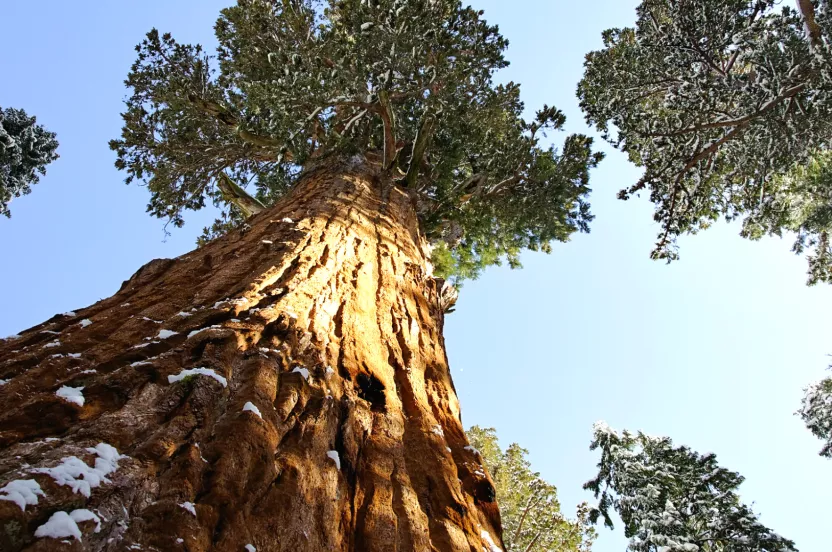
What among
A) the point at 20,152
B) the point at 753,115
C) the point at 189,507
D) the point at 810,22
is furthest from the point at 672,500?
the point at 20,152

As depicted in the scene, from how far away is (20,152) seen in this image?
15203mm

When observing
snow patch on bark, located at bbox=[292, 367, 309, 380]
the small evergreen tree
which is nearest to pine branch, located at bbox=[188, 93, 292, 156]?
snow patch on bark, located at bbox=[292, 367, 309, 380]

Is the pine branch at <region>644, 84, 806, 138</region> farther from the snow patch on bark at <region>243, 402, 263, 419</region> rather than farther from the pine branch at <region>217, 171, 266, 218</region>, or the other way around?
the snow patch on bark at <region>243, 402, 263, 419</region>

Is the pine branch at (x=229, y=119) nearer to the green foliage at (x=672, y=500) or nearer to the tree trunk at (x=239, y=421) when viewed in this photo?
the tree trunk at (x=239, y=421)

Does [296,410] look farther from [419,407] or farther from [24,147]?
[24,147]

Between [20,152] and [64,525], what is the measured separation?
1746cm

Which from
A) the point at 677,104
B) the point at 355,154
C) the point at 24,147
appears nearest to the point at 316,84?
the point at 355,154

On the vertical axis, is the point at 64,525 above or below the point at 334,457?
below

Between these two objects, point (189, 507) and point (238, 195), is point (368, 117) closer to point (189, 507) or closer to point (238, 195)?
point (238, 195)

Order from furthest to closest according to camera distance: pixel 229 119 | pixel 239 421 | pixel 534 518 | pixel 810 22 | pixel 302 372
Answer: pixel 534 518
pixel 229 119
pixel 810 22
pixel 302 372
pixel 239 421

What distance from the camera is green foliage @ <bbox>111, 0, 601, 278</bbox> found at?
23.7 feet

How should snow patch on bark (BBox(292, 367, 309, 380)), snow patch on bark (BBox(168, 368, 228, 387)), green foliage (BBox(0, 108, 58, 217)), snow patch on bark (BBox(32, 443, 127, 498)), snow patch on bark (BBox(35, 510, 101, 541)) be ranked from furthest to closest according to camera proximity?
green foliage (BBox(0, 108, 58, 217)) → snow patch on bark (BBox(292, 367, 309, 380)) → snow patch on bark (BBox(168, 368, 228, 387)) → snow patch on bark (BBox(32, 443, 127, 498)) → snow patch on bark (BBox(35, 510, 101, 541))

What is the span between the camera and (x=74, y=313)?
2.69 metres

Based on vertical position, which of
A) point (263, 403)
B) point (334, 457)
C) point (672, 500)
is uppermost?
point (672, 500)
